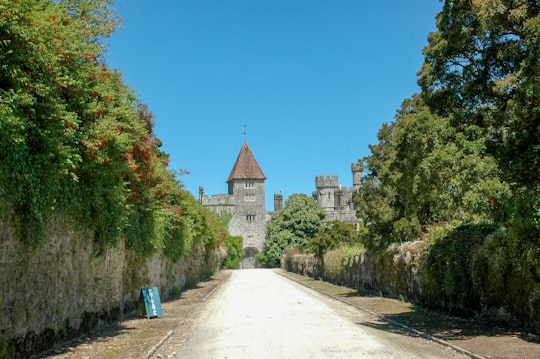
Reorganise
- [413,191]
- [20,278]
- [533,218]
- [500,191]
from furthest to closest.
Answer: [413,191] → [500,191] → [533,218] → [20,278]

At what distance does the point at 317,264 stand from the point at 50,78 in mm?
36214

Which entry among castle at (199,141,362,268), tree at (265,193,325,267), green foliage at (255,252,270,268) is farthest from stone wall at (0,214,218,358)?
castle at (199,141,362,268)

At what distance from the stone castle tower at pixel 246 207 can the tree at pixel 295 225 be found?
12.4m

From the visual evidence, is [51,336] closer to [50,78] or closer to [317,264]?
[50,78]

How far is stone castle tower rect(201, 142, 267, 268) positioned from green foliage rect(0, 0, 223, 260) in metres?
77.0

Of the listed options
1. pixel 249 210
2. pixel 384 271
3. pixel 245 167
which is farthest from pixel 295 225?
pixel 384 271

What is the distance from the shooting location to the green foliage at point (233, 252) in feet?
265

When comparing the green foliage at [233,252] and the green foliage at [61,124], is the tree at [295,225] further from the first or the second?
the green foliage at [61,124]

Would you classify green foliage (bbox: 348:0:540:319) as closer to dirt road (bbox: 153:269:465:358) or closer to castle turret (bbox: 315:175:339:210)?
dirt road (bbox: 153:269:465:358)

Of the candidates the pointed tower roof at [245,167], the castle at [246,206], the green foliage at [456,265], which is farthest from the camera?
the pointed tower roof at [245,167]

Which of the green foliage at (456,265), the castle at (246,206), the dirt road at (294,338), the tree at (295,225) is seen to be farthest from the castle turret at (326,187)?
the green foliage at (456,265)

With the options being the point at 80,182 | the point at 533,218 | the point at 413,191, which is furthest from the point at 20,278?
the point at 413,191

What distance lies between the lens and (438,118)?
61.3 ft

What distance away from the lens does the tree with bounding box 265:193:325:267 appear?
251 ft
